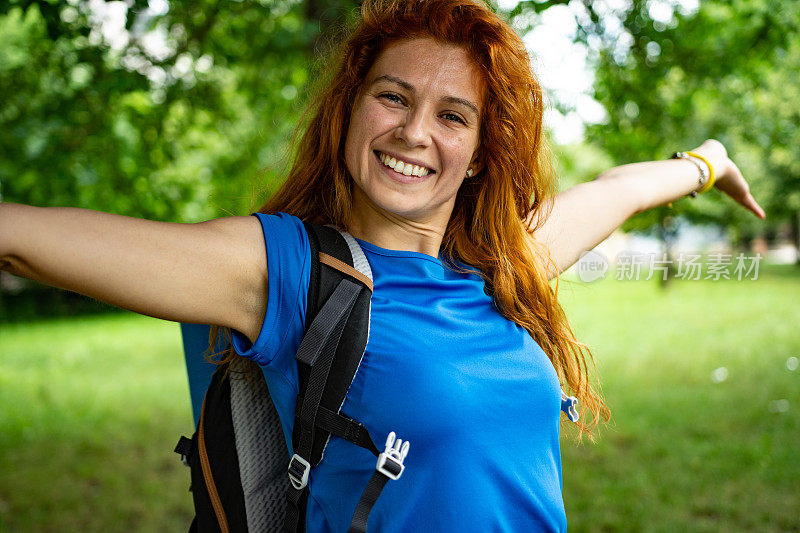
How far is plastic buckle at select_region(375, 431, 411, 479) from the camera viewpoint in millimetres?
1369

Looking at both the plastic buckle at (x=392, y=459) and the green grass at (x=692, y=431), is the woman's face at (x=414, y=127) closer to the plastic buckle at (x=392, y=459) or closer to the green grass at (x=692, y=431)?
the plastic buckle at (x=392, y=459)

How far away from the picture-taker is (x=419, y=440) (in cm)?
142

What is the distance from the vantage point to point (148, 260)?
4.07 ft

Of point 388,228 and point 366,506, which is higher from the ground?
point 388,228

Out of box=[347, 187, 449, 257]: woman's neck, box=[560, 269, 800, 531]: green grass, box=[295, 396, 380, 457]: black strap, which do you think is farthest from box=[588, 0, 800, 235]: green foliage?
box=[295, 396, 380, 457]: black strap

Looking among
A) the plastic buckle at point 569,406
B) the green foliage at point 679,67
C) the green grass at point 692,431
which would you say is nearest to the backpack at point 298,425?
the plastic buckle at point 569,406

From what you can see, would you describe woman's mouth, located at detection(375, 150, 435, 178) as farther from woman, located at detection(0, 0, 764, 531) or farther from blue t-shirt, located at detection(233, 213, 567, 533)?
blue t-shirt, located at detection(233, 213, 567, 533)

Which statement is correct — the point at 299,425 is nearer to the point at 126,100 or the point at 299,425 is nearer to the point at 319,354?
the point at 319,354

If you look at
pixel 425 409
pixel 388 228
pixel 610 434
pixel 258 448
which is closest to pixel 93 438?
pixel 610 434

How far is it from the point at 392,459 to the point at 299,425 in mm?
235

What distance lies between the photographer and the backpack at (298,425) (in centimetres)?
142

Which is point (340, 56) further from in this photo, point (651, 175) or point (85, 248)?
point (651, 175)

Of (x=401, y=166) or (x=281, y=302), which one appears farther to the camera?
(x=401, y=166)

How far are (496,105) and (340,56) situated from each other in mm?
476
